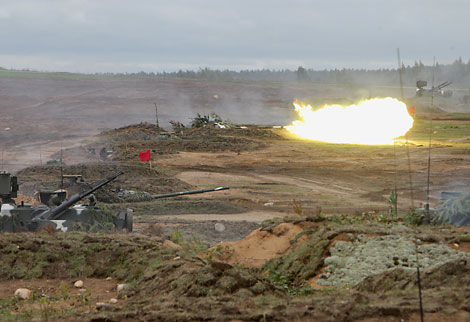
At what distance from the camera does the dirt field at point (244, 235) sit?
920 cm

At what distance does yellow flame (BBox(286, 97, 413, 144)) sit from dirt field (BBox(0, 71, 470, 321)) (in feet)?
7.68

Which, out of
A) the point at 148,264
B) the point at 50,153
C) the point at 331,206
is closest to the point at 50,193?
the point at 148,264

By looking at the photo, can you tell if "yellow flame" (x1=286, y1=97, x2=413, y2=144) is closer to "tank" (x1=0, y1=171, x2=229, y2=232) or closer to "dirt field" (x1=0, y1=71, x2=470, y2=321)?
"dirt field" (x1=0, y1=71, x2=470, y2=321)

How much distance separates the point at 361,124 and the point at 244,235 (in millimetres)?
39121

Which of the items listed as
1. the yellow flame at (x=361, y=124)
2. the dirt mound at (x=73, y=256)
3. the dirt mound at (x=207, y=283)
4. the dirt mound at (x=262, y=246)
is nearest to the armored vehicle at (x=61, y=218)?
the dirt mound at (x=73, y=256)

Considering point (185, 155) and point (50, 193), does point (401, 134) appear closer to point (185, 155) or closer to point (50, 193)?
point (185, 155)

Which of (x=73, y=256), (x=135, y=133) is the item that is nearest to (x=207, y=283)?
(x=73, y=256)

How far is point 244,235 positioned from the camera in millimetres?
21344

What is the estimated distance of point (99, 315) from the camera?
866 centimetres

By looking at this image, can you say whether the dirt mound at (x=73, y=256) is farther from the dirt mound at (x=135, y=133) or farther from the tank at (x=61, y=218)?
the dirt mound at (x=135, y=133)

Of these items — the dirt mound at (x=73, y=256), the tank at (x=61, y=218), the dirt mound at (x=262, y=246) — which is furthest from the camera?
the tank at (x=61, y=218)

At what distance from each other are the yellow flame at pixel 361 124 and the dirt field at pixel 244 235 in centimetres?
234

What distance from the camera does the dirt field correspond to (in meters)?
9.20

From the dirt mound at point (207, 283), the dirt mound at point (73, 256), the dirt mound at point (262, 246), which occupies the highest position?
the dirt mound at point (207, 283)
